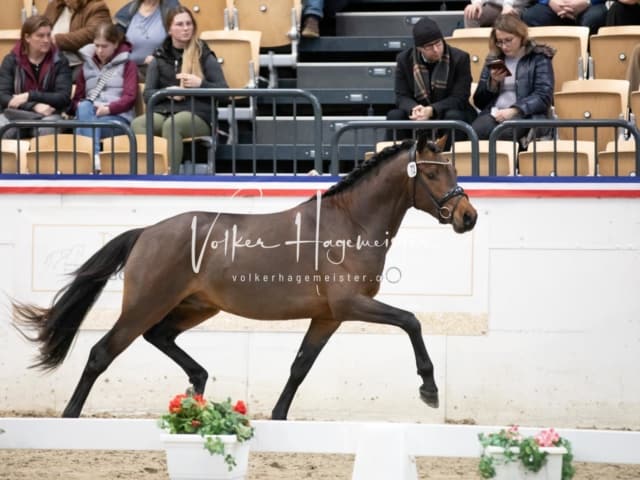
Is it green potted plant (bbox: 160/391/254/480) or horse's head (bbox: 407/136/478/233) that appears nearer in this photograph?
green potted plant (bbox: 160/391/254/480)

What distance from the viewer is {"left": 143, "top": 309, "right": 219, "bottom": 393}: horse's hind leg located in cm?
943

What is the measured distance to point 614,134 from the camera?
1048cm

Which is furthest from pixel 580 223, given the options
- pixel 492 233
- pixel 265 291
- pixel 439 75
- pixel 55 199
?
pixel 55 199

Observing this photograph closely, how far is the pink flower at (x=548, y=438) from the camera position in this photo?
21.8 ft

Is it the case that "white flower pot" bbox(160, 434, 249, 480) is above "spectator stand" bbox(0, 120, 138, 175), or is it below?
below

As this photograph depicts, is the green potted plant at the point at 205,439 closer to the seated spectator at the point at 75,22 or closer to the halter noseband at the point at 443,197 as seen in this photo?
the halter noseband at the point at 443,197

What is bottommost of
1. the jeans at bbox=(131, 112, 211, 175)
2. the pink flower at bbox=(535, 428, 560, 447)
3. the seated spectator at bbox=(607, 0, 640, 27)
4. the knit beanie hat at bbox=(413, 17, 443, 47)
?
the pink flower at bbox=(535, 428, 560, 447)

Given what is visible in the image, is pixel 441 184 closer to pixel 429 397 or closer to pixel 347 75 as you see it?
pixel 429 397

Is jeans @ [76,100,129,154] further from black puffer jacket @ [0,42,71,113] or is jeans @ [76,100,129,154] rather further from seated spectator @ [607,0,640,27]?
seated spectator @ [607,0,640,27]

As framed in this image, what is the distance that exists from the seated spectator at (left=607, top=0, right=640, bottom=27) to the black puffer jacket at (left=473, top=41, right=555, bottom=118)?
1.67 m

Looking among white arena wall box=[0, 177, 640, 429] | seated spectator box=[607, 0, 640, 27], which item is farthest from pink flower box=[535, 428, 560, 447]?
seated spectator box=[607, 0, 640, 27]

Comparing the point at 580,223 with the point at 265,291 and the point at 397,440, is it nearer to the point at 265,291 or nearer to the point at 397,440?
the point at 265,291

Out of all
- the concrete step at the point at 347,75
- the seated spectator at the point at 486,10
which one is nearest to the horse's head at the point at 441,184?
the concrete step at the point at 347,75

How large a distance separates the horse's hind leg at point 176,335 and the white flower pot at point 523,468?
10.6 ft
